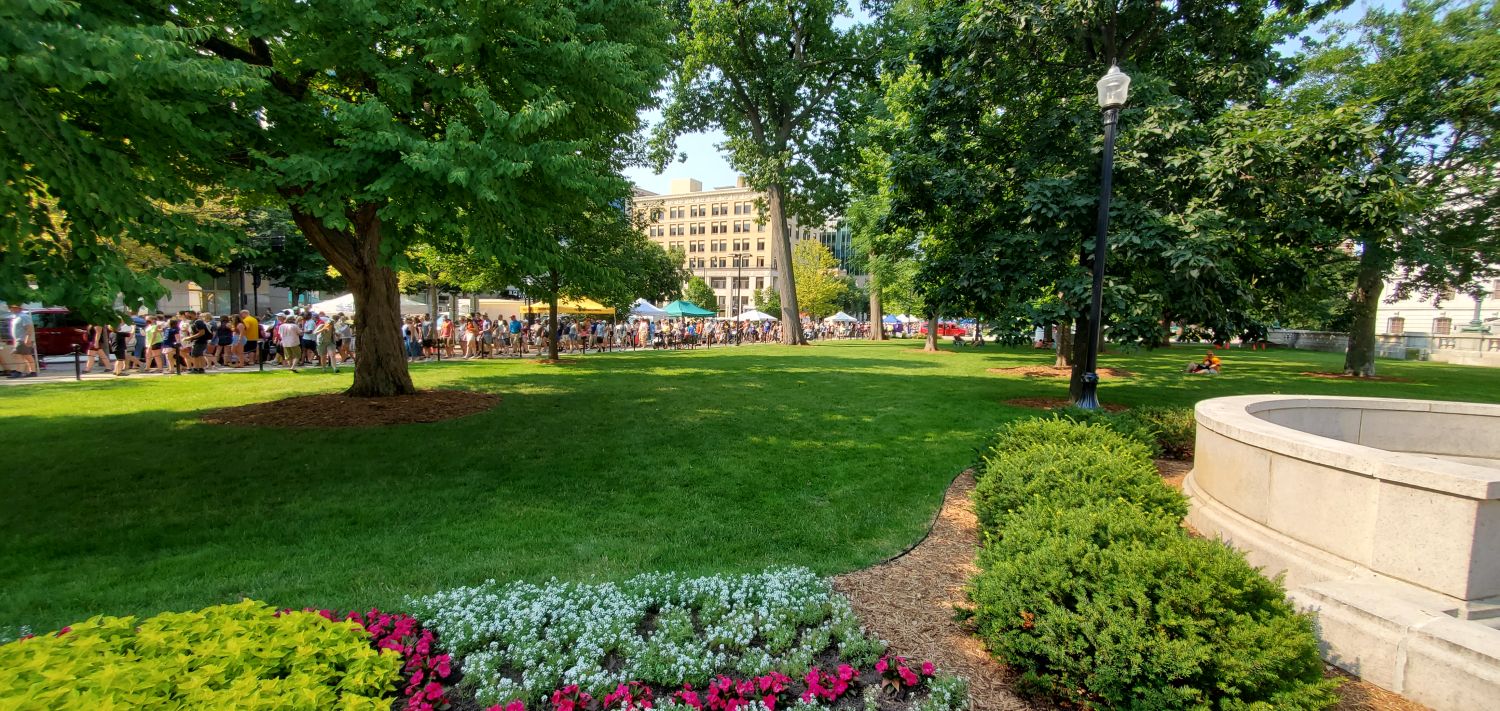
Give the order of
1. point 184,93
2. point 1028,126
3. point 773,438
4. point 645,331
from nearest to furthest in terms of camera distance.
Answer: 1. point 184,93
2. point 773,438
3. point 1028,126
4. point 645,331

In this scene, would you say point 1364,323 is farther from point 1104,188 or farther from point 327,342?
point 327,342

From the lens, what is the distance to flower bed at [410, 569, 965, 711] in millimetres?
3223

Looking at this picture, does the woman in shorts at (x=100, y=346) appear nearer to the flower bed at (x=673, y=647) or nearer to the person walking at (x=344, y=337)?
the person walking at (x=344, y=337)

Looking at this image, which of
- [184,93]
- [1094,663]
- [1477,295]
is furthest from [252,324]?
[1477,295]

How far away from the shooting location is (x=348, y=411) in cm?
1123

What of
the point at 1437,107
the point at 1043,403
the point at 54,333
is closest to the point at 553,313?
the point at 1043,403

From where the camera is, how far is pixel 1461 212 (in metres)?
20.0

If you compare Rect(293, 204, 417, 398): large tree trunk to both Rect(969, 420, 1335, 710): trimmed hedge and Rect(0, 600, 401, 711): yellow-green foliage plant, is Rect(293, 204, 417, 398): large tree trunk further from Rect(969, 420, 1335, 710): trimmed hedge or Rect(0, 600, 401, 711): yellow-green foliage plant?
Rect(969, 420, 1335, 710): trimmed hedge

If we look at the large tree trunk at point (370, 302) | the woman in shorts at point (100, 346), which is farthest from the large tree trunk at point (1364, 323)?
the woman in shorts at point (100, 346)

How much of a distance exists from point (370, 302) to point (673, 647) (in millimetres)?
11142

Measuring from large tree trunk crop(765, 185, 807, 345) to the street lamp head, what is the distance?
25.1m

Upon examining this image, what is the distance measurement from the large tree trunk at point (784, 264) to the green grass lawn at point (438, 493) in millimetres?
22112

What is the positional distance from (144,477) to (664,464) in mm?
5999

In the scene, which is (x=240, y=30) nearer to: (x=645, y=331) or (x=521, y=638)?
(x=521, y=638)
